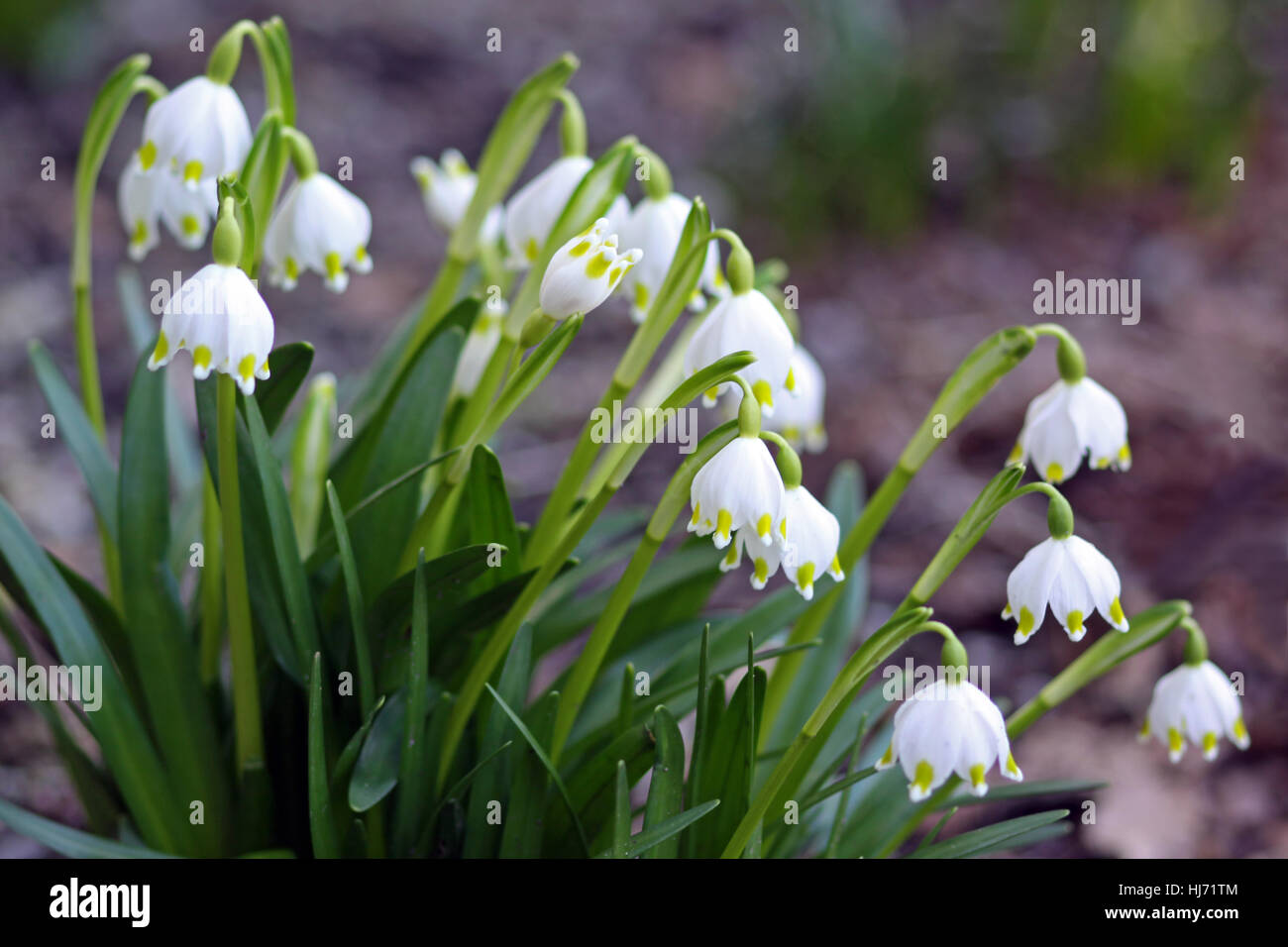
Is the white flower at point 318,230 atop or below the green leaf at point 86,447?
atop

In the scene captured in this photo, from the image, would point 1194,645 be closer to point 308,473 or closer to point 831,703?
point 831,703

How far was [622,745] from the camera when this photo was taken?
1256mm

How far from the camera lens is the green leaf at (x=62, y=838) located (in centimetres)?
122

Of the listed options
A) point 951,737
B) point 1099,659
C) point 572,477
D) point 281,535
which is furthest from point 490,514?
point 1099,659

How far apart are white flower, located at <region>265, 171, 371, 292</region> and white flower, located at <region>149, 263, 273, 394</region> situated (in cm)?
22

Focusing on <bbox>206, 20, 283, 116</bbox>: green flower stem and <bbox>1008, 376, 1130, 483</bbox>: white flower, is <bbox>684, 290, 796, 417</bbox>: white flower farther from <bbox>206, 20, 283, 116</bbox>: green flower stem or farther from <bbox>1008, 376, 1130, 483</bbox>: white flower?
<bbox>206, 20, 283, 116</bbox>: green flower stem

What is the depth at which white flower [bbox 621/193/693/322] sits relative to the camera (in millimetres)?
1283

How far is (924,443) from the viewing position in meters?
1.25

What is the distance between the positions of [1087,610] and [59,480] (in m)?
2.42

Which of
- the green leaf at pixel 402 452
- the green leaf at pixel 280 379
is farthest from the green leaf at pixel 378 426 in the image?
the green leaf at pixel 280 379

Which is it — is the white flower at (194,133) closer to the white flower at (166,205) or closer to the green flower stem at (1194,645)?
the white flower at (166,205)

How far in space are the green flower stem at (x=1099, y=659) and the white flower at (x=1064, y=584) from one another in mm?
194

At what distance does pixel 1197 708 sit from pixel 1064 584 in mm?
317
